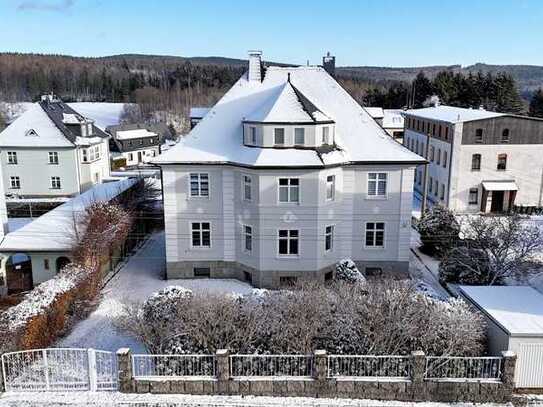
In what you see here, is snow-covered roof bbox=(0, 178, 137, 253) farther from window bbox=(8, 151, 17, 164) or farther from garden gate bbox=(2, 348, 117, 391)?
window bbox=(8, 151, 17, 164)

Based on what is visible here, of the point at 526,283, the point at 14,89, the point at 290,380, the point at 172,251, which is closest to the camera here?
the point at 290,380

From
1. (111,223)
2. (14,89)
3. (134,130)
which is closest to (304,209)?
(111,223)

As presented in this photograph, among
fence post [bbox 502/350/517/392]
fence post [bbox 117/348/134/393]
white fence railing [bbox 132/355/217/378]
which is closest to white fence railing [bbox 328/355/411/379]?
fence post [bbox 502/350/517/392]

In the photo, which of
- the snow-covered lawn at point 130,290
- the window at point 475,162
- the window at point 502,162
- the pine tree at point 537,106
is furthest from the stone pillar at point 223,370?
the pine tree at point 537,106

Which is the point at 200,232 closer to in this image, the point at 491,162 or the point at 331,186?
the point at 331,186

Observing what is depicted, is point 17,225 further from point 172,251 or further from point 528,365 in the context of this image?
point 528,365
